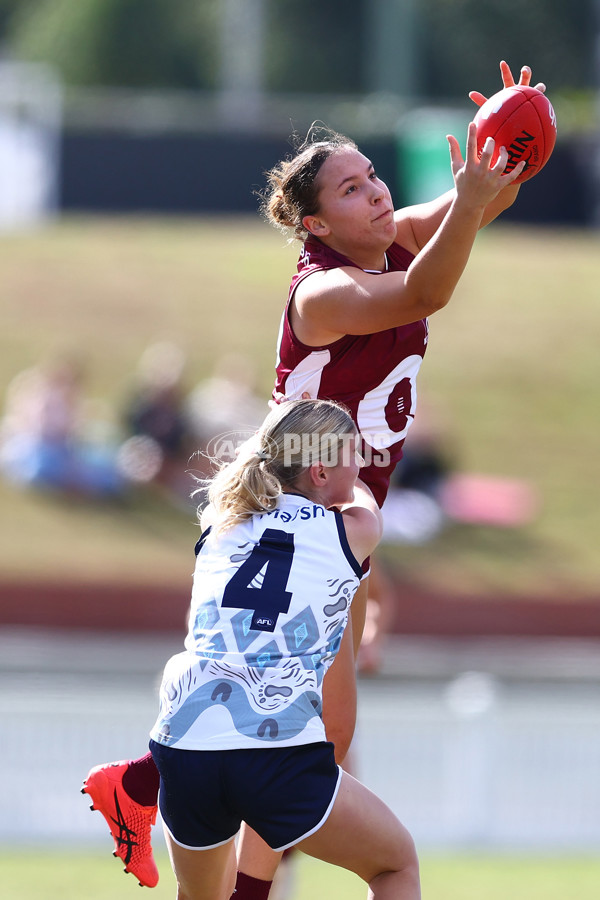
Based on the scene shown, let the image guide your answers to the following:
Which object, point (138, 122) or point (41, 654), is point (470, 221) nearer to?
point (41, 654)

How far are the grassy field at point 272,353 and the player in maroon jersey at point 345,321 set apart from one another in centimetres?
891

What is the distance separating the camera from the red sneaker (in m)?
3.70

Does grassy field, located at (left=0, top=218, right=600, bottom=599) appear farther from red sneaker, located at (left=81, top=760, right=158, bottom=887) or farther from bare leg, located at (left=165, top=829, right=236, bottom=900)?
bare leg, located at (left=165, top=829, right=236, bottom=900)

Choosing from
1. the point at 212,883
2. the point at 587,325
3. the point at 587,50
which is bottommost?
the point at 212,883

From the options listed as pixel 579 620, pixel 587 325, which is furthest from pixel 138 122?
pixel 579 620

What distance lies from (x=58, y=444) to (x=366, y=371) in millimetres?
9654

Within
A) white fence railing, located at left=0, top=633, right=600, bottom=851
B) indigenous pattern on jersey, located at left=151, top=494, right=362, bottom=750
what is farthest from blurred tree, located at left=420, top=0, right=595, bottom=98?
indigenous pattern on jersey, located at left=151, top=494, right=362, bottom=750

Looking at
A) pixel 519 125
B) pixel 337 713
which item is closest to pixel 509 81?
pixel 519 125

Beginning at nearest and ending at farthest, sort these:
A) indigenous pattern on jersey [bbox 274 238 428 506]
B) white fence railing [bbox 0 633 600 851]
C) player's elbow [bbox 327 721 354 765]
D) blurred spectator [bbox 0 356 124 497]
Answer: indigenous pattern on jersey [bbox 274 238 428 506] < player's elbow [bbox 327 721 354 765] < white fence railing [bbox 0 633 600 851] < blurred spectator [bbox 0 356 124 497]

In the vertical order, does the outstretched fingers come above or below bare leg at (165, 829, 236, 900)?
above

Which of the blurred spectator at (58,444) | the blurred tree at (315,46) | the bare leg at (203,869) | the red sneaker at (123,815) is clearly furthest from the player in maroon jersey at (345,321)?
the blurred tree at (315,46)

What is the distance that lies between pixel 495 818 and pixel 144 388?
21.8ft

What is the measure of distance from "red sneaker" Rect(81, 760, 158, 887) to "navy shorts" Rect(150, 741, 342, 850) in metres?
0.46

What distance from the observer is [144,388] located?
13508mm
